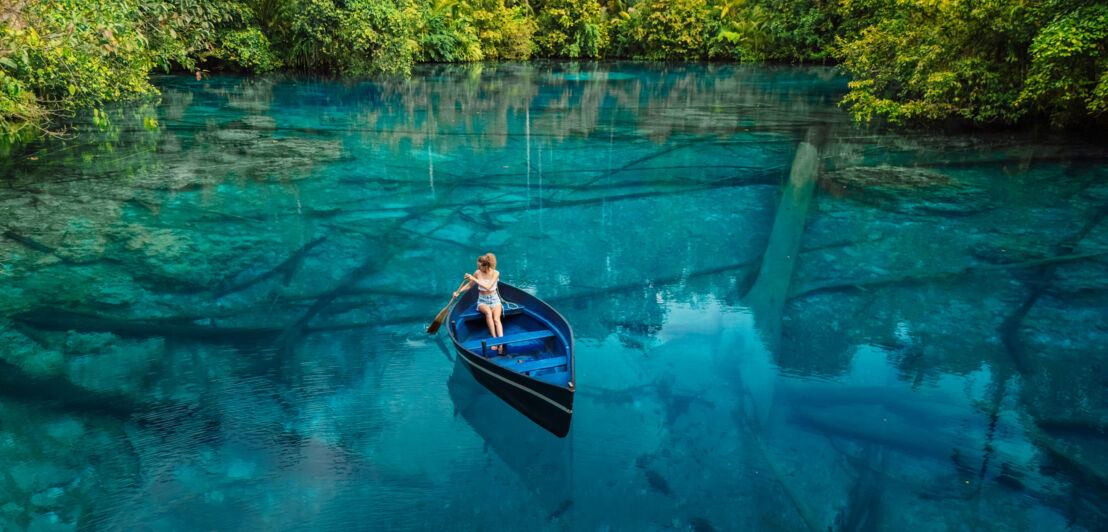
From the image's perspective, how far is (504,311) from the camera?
664 cm

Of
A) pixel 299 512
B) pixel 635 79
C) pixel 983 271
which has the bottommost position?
pixel 299 512

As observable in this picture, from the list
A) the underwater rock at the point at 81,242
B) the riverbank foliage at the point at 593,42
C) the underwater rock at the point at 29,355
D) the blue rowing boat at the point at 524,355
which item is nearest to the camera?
the blue rowing boat at the point at 524,355

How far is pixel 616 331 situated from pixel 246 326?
426 centimetres

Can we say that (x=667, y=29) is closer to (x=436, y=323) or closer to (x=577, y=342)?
(x=577, y=342)

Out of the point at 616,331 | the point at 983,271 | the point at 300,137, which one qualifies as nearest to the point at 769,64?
the point at 300,137

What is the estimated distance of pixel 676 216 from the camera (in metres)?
11.5

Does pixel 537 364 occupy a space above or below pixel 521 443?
above

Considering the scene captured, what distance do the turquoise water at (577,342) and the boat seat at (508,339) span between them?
21.8 inches

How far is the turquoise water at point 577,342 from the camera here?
4.92m

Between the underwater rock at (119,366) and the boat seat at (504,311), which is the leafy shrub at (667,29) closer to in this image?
the boat seat at (504,311)

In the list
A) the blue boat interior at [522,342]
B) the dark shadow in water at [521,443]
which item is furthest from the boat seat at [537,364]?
the dark shadow in water at [521,443]

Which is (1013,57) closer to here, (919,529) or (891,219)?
(891,219)

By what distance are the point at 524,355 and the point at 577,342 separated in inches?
45.5

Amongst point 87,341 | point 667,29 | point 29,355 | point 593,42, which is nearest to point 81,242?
point 87,341
